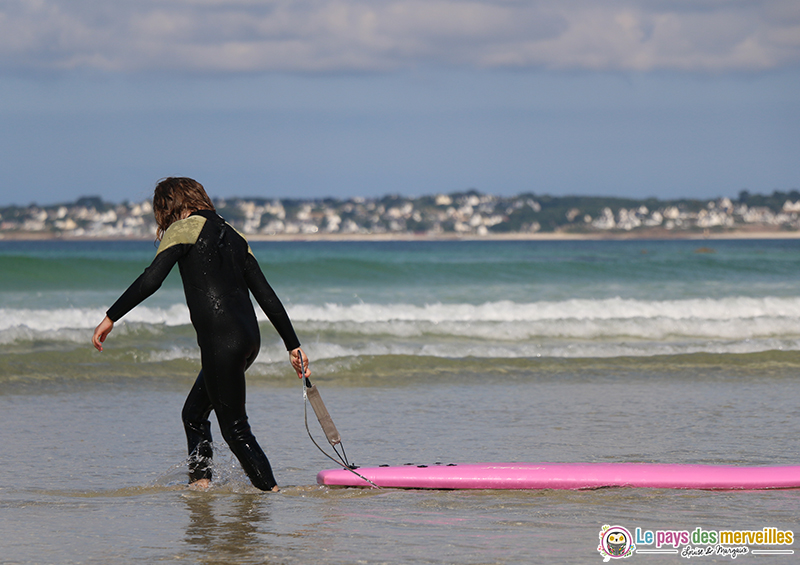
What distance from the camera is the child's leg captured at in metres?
5.02

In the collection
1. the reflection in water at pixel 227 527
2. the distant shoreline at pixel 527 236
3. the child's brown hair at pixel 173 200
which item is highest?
the distant shoreline at pixel 527 236

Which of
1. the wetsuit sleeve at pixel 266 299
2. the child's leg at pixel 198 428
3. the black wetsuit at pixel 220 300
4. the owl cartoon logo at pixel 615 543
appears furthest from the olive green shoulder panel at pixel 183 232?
the owl cartoon logo at pixel 615 543

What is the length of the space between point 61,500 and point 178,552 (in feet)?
4.72

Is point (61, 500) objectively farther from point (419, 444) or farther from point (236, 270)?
point (419, 444)

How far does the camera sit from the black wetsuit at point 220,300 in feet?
15.3

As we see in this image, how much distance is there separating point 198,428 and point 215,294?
0.91m

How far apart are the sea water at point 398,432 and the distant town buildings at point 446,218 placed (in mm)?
98266

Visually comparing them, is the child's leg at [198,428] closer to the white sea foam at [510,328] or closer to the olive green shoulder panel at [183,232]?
the olive green shoulder panel at [183,232]

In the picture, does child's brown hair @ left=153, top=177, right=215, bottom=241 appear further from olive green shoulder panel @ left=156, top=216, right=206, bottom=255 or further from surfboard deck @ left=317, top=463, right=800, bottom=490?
surfboard deck @ left=317, top=463, right=800, bottom=490

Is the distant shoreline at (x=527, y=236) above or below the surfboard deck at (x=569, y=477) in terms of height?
above

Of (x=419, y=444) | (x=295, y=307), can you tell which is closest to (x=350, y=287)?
(x=295, y=307)

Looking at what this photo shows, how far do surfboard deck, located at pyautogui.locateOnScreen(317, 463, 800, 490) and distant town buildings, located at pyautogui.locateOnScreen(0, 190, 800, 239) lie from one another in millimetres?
106539

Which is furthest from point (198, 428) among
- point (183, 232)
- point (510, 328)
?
point (510, 328)

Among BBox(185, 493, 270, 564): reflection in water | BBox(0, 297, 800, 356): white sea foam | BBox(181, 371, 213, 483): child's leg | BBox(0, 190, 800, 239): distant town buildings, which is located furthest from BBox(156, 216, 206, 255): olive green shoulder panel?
BBox(0, 190, 800, 239): distant town buildings
